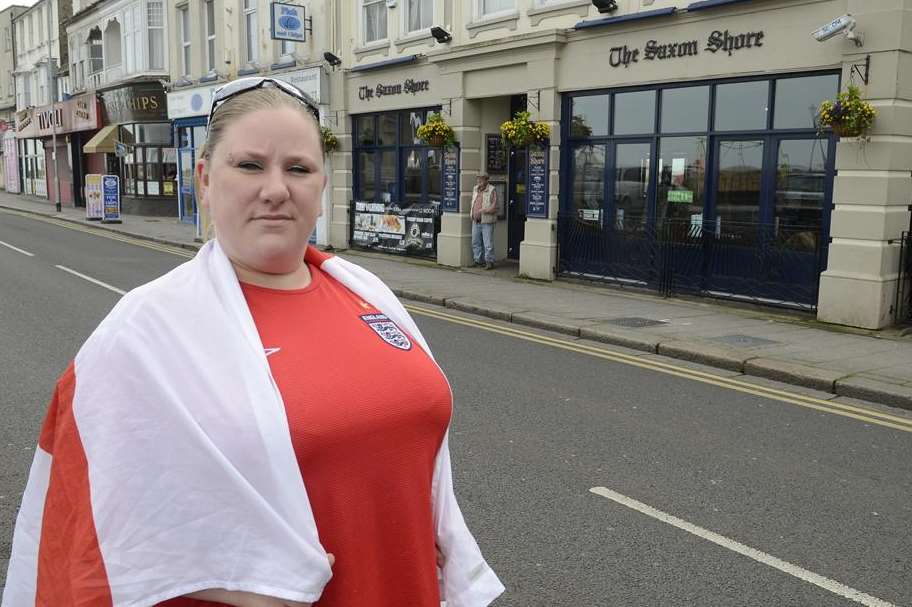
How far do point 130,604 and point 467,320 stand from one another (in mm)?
10184

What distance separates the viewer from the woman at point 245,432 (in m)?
1.50

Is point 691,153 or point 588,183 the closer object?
point 691,153

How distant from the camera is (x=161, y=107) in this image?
3203cm

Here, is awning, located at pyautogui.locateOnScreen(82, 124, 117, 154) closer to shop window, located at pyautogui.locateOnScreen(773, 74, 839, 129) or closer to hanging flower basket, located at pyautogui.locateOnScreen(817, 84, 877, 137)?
shop window, located at pyautogui.locateOnScreen(773, 74, 839, 129)

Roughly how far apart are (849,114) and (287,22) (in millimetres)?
14237

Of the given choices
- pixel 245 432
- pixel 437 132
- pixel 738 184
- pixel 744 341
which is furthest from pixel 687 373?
pixel 437 132

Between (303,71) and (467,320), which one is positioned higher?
(303,71)

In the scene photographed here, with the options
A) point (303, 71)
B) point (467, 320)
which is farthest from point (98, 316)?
point (303, 71)

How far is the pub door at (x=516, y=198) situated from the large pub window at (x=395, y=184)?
1563mm

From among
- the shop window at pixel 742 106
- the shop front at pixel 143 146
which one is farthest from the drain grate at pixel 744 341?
the shop front at pixel 143 146

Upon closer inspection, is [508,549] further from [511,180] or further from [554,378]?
[511,180]

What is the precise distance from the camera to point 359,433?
5.57 ft

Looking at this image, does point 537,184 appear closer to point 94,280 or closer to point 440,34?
point 440,34

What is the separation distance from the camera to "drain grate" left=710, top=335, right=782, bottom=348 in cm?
960
